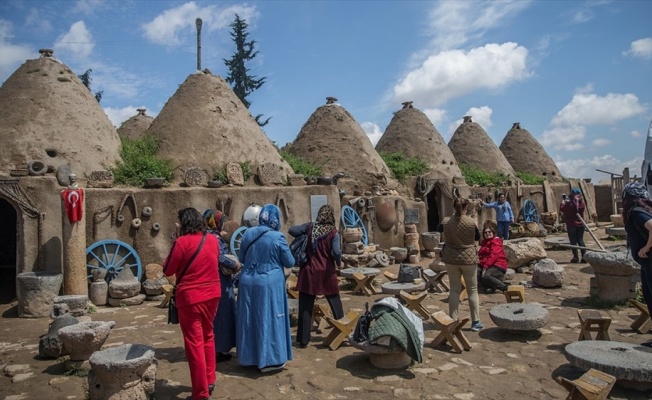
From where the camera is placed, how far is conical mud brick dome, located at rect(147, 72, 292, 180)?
32.6 ft

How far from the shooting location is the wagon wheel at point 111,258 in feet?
24.7

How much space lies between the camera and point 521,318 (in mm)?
4777

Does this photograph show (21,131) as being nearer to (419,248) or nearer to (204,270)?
(204,270)

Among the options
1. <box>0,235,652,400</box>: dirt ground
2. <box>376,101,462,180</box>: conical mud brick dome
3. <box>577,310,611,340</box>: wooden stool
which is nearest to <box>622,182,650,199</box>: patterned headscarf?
<box>577,310,611,340</box>: wooden stool

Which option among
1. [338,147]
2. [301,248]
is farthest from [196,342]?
[338,147]

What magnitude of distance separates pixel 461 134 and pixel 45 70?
16.7m

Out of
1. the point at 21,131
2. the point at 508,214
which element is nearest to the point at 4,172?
the point at 21,131

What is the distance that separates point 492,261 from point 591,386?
4152 millimetres

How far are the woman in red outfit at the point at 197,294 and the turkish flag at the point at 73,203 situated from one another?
4.28m

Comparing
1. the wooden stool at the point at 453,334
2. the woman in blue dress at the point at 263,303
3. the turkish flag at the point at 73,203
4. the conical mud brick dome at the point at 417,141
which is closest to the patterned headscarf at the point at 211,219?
the woman in blue dress at the point at 263,303

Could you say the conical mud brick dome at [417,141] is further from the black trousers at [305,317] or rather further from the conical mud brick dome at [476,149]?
the black trousers at [305,317]

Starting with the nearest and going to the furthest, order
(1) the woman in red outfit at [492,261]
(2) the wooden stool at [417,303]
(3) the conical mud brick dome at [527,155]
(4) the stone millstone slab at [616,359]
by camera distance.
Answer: (4) the stone millstone slab at [616,359], (2) the wooden stool at [417,303], (1) the woman in red outfit at [492,261], (3) the conical mud brick dome at [527,155]

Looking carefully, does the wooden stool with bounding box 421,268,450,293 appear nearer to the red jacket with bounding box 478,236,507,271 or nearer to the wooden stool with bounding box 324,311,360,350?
the red jacket with bounding box 478,236,507,271

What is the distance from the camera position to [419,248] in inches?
476
